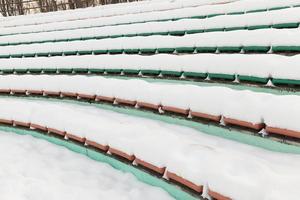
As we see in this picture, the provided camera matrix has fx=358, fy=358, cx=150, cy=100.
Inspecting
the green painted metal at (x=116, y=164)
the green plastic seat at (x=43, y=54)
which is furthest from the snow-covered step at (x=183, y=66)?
the green painted metal at (x=116, y=164)

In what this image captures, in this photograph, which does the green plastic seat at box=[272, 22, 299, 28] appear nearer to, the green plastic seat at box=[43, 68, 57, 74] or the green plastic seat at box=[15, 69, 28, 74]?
the green plastic seat at box=[43, 68, 57, 74]

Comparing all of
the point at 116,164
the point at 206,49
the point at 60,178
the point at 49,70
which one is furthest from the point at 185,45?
the point at 60,178

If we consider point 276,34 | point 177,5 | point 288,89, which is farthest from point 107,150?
point 177,5

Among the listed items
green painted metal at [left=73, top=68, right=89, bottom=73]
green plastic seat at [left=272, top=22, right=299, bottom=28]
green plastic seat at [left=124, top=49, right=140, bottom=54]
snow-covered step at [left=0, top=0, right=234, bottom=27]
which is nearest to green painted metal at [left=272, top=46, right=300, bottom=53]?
green plastic seat at [left=272, top=22, right=299, bottom=28]

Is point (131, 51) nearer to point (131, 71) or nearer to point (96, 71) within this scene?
point (96, 71)

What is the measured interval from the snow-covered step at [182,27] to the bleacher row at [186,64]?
0.02 meters

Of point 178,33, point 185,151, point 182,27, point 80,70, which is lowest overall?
point 185,151

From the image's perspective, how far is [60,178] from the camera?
3783 mm

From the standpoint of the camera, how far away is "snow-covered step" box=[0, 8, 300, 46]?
17.4 feet

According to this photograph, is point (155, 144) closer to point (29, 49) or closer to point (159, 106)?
point (159, 106)

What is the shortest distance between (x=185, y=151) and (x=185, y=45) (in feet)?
9.60

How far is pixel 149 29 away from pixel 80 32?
206 cm

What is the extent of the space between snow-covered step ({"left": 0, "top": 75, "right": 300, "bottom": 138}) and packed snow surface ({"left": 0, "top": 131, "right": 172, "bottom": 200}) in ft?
3.00

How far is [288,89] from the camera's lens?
11.7 feet
